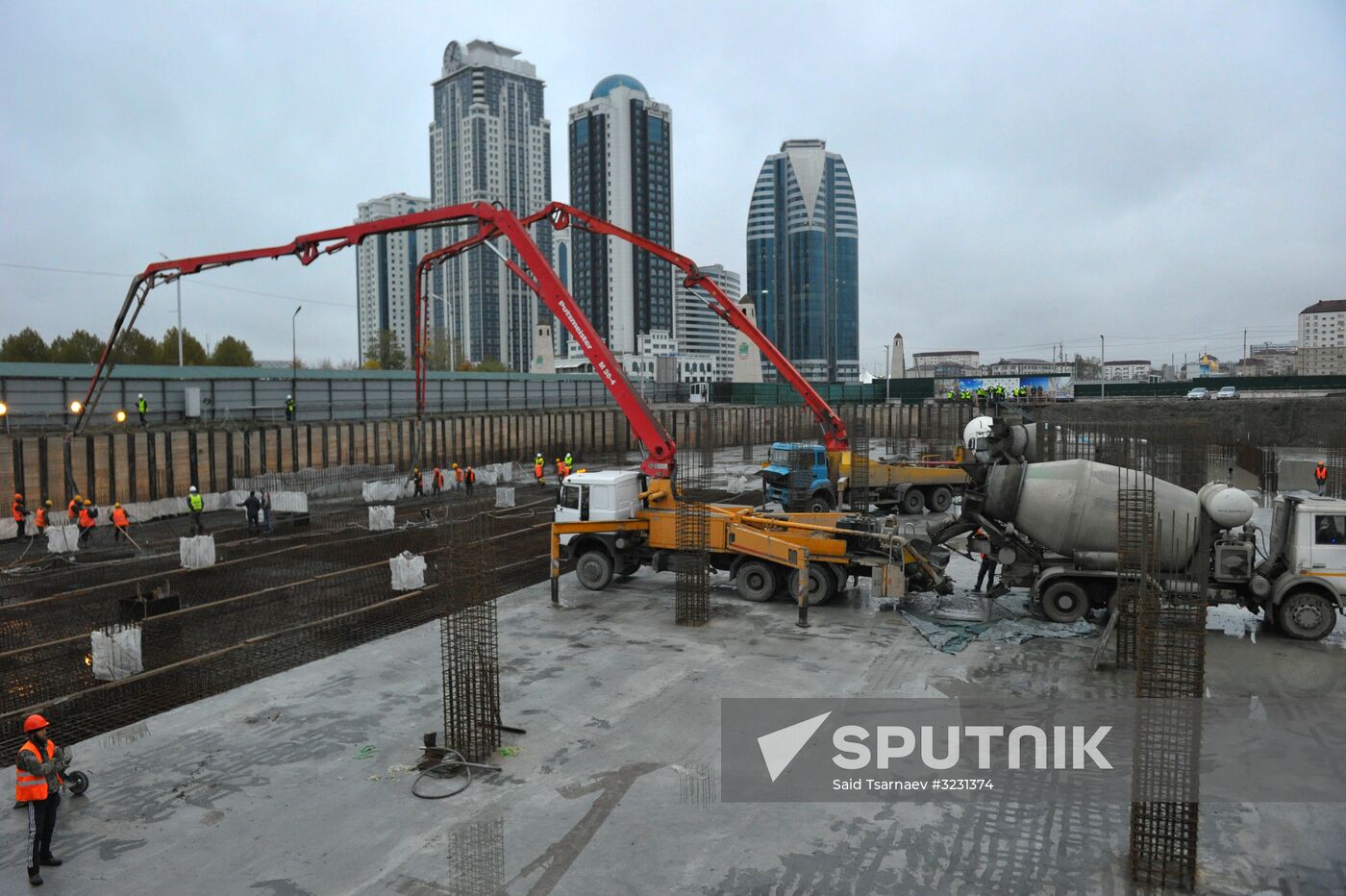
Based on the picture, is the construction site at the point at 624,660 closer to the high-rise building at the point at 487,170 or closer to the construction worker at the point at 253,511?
the construction worker at the point at 253,511

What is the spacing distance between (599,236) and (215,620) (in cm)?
15846

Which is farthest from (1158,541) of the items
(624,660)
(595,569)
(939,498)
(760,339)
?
(760,339)

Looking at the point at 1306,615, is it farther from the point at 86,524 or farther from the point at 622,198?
the point at 622,198

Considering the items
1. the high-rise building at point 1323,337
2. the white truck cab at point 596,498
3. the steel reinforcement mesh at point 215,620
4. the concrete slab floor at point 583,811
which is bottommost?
the concrete slab floor at point 583,811

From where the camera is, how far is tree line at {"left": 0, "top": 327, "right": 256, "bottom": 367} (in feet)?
199

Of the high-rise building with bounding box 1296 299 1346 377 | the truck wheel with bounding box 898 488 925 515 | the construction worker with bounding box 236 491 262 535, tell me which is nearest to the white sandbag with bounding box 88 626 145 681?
the construction worker with bounding box 236 491 262 535

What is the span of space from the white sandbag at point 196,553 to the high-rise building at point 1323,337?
147109 millimetres

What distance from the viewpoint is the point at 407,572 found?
18.1 meters

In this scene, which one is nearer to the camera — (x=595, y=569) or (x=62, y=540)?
(x=595, y=569)

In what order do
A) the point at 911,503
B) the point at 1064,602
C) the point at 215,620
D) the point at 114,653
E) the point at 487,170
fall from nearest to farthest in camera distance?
the point at 114,653
the point at 1064,602
the point at 215,620
the point at 911,503
the point at 487,170

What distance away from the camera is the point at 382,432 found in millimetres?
38844

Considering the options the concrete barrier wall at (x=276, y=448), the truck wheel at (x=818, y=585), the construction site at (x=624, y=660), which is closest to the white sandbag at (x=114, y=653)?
the construction site at (x=624, y=660)

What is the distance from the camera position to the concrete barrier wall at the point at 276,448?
87.7ft

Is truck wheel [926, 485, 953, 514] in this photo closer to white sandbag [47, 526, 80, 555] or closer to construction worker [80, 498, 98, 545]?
construction worker [80, 498, 98, 545]
